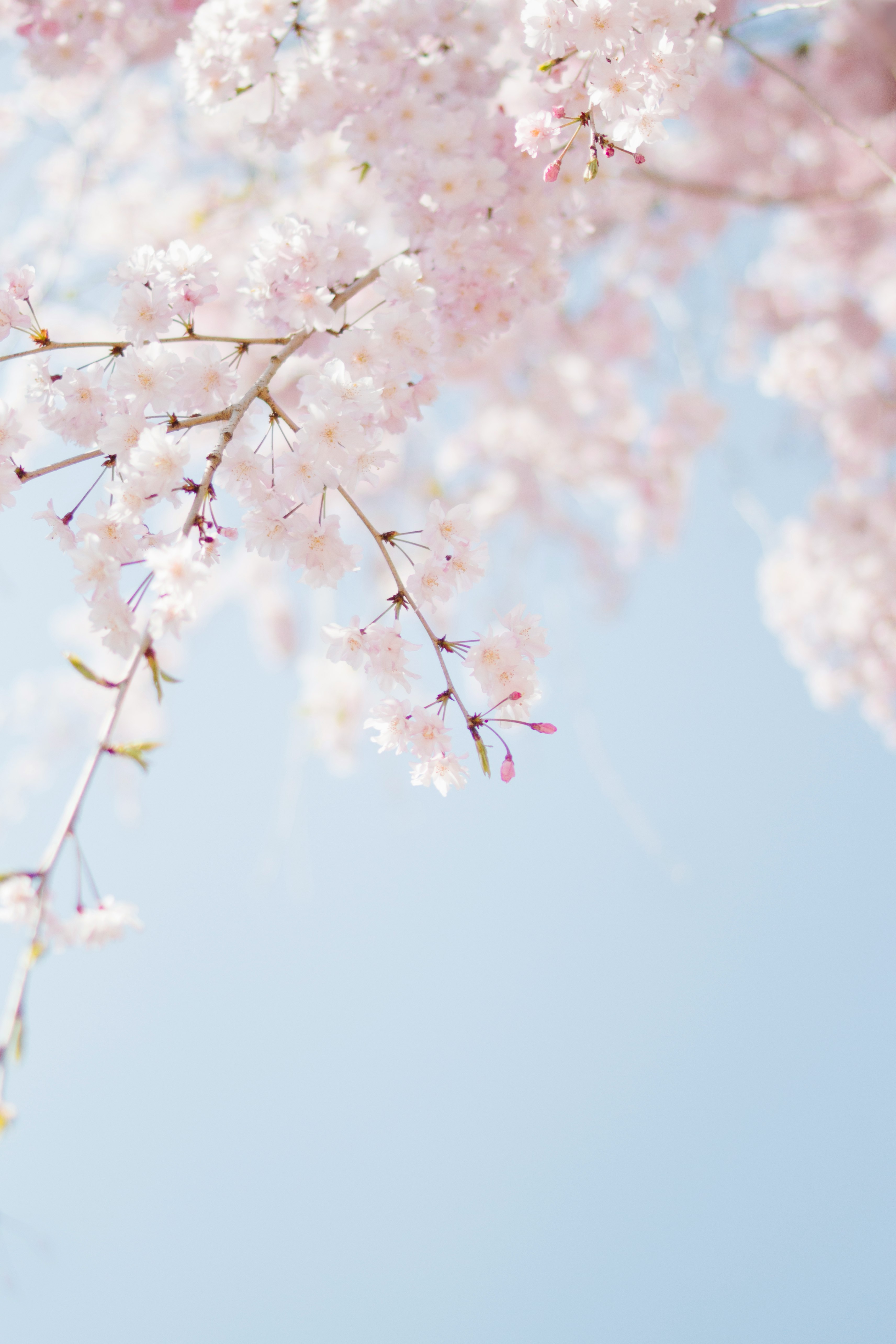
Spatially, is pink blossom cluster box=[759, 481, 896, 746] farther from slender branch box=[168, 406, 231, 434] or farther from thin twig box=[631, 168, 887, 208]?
slender branch box=[168, 406, 231, 434]

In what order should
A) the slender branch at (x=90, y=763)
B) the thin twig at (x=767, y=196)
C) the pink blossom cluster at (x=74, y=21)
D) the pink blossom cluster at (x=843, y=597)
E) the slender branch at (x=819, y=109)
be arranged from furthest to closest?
the pink blossom cluster at (x=843, y=597) → the thin twig at (x=767, y=196) → the pink blossom cluster at (x=74, y=21) → the slender branch at (x=819, y=109) → the slender branch at (x=90, y=763)

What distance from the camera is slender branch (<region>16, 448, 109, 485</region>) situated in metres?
1.03

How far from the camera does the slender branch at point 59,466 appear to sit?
103 cm

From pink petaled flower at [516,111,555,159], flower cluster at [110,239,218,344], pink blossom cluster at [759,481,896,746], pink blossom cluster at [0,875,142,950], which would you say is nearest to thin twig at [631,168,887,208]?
pink blossom cluster at [759,481,896,746]

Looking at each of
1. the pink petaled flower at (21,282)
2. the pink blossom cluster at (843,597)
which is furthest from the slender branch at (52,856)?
the pink blossom cluster at (843,597)

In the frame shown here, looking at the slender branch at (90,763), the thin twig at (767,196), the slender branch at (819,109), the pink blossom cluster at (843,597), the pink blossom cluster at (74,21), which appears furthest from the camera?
the pink blossom cluster at (843,597)

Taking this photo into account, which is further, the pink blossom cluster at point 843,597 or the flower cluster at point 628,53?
the pink blossom cluster at point 843,597

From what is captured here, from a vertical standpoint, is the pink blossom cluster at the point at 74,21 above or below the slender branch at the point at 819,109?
above

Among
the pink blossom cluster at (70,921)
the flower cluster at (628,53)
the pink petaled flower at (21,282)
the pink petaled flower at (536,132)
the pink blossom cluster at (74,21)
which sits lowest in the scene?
the pink blossom cluster at (70,921)

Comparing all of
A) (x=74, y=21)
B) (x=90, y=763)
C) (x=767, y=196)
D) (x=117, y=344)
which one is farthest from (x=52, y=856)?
(x=767, y=196)

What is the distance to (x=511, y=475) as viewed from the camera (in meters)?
4.74

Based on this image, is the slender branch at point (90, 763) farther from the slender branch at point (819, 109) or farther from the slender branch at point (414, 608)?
the slender branch at point (819, 109)

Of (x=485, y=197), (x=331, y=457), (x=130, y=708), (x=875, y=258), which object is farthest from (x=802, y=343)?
(x=130, y=708)

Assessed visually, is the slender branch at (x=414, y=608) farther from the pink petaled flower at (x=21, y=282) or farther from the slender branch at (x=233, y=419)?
the pink petaled flower at (x=21, y=282)
